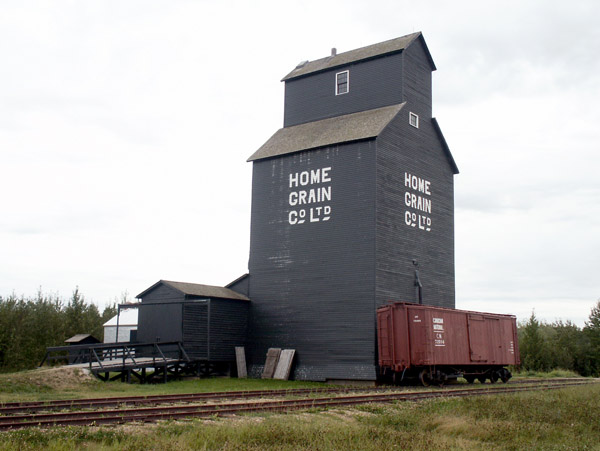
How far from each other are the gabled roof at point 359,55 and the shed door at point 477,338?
Answer: 1418 centimetres

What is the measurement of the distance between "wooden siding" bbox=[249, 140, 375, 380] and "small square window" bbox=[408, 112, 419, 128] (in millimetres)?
3997

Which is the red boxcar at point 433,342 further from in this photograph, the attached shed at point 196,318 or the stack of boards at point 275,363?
the attached shed at point 196,318

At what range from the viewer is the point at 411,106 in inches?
1334

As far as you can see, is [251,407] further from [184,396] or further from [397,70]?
[397,70]

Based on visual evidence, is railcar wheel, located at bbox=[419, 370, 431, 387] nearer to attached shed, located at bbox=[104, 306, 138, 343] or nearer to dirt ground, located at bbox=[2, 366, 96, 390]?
dirt ground, located at bbox=[2, 366, 96, 390]

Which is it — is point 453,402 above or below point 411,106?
below

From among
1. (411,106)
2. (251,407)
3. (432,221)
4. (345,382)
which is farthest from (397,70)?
(251,407)

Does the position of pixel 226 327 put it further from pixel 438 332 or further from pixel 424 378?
pixel 438 332

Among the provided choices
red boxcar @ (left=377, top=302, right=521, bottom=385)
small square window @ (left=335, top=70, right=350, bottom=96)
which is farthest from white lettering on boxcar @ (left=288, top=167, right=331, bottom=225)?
red boxcar @ (left=377, top=302, right=521, bottom=385)

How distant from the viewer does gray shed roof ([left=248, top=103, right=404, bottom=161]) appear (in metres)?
31.6

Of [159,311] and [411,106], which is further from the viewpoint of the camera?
[411,106]

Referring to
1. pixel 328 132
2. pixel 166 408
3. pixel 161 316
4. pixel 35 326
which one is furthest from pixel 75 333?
pixel 166 408

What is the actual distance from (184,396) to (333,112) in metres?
20.0

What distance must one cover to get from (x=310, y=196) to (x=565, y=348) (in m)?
29.0
